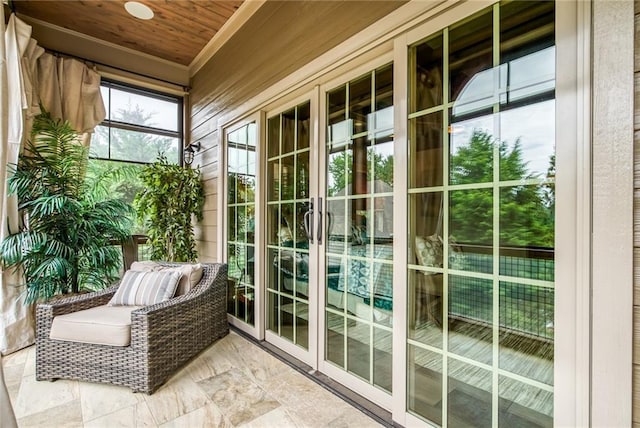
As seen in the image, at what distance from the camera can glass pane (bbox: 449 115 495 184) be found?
1363 mm

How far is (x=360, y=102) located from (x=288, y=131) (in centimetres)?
79

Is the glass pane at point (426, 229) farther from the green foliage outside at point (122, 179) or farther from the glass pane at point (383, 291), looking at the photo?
the green foliage outside at point (122, 179)

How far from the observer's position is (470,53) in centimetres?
142

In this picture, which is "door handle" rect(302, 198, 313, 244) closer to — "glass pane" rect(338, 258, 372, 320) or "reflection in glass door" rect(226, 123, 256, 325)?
"glass pane" rect(338, 258, 372, 320)

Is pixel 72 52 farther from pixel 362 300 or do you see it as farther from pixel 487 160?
pixel 487 160

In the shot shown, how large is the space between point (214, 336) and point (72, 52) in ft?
11.5

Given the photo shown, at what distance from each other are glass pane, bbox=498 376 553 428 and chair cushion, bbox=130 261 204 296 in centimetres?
226

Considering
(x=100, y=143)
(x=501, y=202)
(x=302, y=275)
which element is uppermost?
(x=100, y=143)

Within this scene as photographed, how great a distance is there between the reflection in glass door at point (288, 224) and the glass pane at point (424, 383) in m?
0.95

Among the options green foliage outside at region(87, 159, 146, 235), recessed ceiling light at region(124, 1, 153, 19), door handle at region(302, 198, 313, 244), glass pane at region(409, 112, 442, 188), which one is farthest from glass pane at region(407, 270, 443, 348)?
recessed ceiling light at region(124, 1, 153, 19)

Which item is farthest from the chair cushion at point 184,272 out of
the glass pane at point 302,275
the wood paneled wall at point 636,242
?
the wood paneled wall at point 636,242

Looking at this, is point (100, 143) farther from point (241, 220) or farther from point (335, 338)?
point (335, 338)

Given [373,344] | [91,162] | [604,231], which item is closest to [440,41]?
[604,231]

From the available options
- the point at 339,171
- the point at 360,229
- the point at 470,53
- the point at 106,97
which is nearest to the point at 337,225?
the point at 360,229
